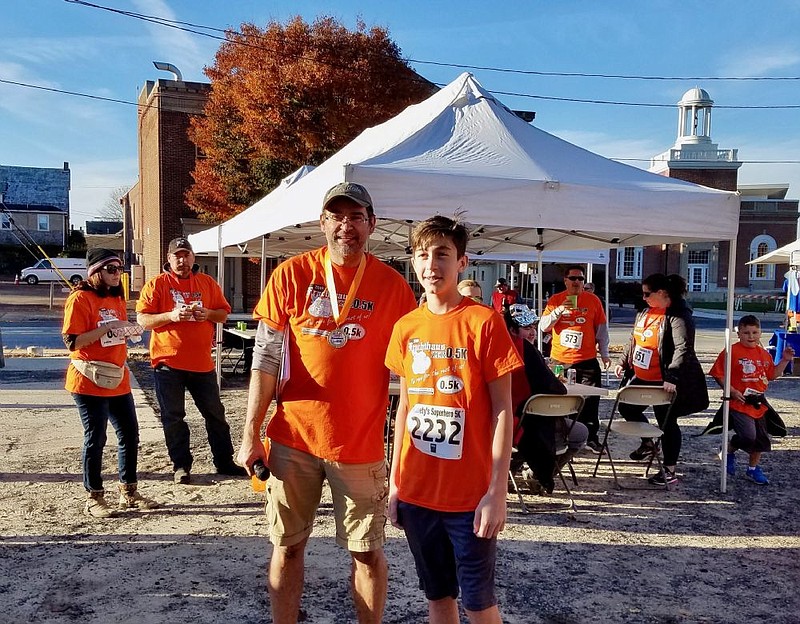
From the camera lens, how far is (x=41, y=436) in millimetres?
6891

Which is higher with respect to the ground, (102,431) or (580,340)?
(580,340)

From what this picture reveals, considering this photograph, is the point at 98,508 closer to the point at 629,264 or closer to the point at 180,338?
the point at 180,338

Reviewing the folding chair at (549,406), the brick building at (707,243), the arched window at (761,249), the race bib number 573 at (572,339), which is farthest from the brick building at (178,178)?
the arched window at (761,249)

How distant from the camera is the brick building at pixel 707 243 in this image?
44469 mm

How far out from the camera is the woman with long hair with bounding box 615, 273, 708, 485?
5.47 m

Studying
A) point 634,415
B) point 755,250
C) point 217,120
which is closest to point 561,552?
point 634,415

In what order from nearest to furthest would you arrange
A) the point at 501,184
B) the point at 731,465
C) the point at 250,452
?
1. the point at 250,452
2. the point at 501,184
3. the point at 731,465

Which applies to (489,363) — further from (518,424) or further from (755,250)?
(755,250)

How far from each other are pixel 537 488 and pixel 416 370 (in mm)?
3342

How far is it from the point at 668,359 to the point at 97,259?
15.3 ft

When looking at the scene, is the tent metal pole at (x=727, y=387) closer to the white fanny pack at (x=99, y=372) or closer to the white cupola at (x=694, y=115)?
the white fanny pack at (x=99, y=372)

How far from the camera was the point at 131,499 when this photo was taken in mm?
4770

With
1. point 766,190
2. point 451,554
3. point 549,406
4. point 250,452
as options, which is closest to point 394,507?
point 451,554

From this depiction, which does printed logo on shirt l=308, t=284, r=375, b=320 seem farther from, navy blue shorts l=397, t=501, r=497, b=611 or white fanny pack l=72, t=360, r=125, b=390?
white fanny pack l=72, t=360, r=125, b=390
